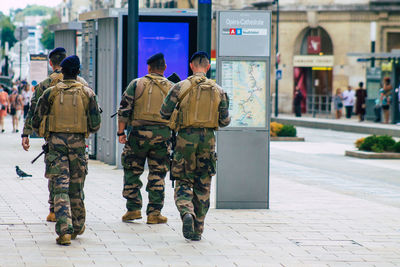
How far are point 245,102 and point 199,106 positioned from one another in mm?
2207

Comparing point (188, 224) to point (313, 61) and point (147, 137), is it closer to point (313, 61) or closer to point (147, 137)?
point (147, 137)

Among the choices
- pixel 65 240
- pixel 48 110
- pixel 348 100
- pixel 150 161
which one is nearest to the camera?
pixel 65 240

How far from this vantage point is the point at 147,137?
33.6 ft

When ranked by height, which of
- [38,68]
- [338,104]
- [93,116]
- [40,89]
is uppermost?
[38,68]

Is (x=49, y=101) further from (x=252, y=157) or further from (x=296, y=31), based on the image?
Answer: (x=296, y=31)

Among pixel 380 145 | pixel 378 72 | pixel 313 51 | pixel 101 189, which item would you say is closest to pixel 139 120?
pixel 101 189

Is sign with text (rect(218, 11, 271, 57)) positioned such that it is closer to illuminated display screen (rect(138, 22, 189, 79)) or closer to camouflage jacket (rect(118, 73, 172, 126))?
camouflage jacket (rect(118, 73, 172, 126))

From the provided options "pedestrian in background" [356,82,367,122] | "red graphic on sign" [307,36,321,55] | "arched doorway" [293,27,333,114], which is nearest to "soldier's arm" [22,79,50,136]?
"pedestrian in background" [356,82,367,122]

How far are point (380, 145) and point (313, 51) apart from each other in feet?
97.9

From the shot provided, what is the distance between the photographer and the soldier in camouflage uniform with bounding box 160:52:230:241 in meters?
9.40

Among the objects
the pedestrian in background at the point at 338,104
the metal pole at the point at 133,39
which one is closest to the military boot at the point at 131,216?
the metal pole at the point at 133,39

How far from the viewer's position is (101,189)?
13609 mm

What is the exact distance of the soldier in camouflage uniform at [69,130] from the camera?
8.98 meters

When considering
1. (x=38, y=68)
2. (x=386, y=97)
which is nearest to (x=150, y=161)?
(x=38, y=68)
